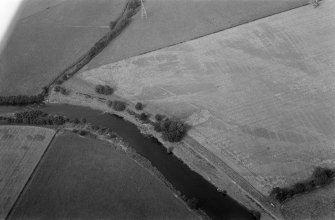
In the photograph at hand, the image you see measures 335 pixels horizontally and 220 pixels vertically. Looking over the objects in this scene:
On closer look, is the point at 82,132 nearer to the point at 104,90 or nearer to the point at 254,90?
the point at 104,90

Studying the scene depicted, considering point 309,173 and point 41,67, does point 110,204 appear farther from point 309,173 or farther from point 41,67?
point 41,67

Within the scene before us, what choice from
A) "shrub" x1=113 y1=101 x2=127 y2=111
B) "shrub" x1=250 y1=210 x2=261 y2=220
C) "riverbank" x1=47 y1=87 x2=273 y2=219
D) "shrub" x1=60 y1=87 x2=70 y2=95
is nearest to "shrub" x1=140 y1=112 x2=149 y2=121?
"riverbank" x1=47 y1=87 x2=273 y2=219

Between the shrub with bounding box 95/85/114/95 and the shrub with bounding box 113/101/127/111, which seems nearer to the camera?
the shrub with bounding box 113/101/127/111

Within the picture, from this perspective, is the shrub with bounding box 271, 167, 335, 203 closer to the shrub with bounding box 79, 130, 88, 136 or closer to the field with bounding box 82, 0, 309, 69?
the shrub with bounding box 79, 130, 88, 136

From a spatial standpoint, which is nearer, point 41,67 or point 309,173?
point 309,173

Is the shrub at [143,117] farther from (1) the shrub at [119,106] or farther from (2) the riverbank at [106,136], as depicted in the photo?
(2) the riverbank at [106,136]

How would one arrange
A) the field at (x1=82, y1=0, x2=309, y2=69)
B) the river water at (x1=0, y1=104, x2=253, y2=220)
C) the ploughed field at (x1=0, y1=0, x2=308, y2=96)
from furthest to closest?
1. the field at (x1=82, y1=0, x2=309, y2=69)
2. the ploughed field at (x1=0, y1=0, x2=308, y2=96)
3. the river water at (x1=0, y1=104, x2=253, y2=220)

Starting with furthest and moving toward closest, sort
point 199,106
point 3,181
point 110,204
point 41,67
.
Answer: point 41,67 → point 199,106 → point 3,181 → point 110,204

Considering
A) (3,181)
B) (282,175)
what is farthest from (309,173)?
(3,181)
